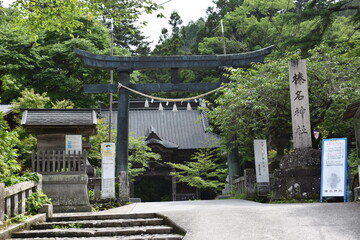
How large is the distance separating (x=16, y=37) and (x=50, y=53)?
6.12ft

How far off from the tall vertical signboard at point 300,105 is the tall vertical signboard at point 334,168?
84cm

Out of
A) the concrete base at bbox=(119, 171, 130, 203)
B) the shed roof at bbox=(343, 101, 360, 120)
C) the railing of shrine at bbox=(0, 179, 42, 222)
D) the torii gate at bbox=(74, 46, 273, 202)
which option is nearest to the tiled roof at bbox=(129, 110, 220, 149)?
the torii gate at bbox=(74, 46, 273, 202)

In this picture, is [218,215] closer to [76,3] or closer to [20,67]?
[76,3]

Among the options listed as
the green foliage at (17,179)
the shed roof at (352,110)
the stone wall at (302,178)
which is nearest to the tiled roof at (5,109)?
the green foliage at (17,179)

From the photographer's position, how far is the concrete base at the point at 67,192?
1132cm

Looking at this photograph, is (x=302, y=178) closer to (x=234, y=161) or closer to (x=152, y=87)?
(x=234, y=161)

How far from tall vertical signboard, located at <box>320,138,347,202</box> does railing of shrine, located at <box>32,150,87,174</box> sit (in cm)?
616

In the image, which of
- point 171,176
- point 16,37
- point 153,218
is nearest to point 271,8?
point 171,176

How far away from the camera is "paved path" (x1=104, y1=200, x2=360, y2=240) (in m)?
6.42

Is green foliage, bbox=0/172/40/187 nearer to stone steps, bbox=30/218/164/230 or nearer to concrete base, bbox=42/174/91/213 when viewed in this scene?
stone steps, bbox=30/218/164/230

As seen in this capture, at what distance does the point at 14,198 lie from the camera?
25.0ft

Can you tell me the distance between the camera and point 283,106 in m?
14.4

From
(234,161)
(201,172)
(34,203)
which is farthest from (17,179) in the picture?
(201,172)

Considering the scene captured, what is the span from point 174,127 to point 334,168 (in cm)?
1945
